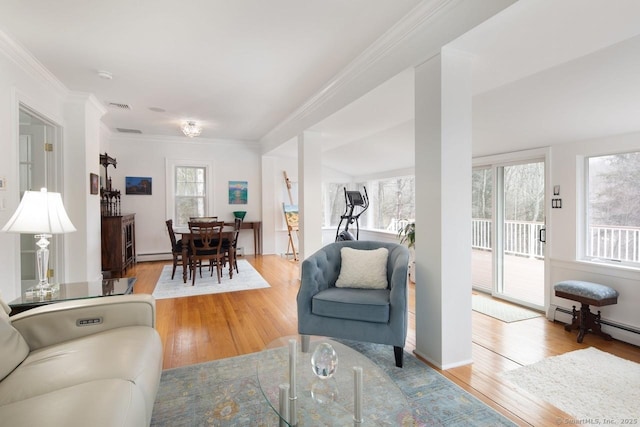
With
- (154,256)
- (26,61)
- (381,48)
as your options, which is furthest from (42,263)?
(154,256)

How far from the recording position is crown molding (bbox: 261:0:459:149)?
7.56 feet

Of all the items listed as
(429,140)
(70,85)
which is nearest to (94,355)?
(429,140)

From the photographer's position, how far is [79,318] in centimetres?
184

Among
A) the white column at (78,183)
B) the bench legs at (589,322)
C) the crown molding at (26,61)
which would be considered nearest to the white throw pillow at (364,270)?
A: the bench legs at (589,322)

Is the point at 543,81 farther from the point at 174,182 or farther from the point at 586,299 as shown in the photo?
the point at 174,182

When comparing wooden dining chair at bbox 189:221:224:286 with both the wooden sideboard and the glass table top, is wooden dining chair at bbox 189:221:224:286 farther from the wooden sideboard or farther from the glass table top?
the glass table top

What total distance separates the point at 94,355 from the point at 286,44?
266 cm

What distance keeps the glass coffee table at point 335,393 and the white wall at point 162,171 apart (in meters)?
6.02

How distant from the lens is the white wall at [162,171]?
6793mm

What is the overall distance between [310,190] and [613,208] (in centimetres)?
343

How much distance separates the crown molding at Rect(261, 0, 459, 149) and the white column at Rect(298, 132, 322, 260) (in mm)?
461

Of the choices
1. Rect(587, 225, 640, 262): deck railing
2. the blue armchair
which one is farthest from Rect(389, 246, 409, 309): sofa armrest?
Rect(587, 225, 640, 262): deck railing

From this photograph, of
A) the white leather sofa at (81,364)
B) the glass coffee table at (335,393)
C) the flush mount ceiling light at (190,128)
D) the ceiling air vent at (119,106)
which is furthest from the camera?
the flush mount ceiling light at (190,128)

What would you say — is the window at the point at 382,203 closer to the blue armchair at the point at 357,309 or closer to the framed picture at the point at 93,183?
the blue armchair at the point at 357,309
